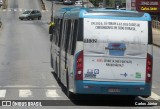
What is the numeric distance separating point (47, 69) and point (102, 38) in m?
11.8

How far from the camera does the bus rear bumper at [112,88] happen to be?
15.5 m

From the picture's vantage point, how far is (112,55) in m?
15.7

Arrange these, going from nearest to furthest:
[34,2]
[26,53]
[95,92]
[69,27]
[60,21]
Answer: [95,92]
[69,27]
[60,21]
[26,53]
[34,2]

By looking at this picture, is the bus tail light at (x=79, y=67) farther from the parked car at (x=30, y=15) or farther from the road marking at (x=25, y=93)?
the parked car at (x=30, y=15)

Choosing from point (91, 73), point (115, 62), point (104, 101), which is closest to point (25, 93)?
point (104, 101)

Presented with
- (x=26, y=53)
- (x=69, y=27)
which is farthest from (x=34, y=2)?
(x=69, y=27)

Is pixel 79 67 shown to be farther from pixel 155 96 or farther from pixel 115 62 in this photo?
pixel 155 96

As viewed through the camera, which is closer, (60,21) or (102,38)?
(102,38)

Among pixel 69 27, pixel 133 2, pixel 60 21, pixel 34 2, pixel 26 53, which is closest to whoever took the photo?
pixel 69 27

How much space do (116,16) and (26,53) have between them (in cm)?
2136

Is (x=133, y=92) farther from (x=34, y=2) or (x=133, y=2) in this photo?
(x=34, y=2)

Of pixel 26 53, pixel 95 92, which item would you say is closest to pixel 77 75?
pixel 95 92

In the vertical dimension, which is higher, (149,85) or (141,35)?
(141,35)

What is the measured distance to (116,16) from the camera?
626 inches
